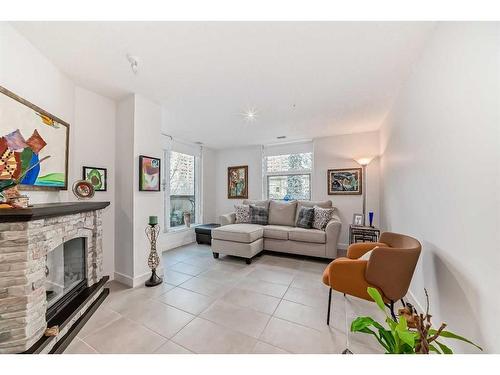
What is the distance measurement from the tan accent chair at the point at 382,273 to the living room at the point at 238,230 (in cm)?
1

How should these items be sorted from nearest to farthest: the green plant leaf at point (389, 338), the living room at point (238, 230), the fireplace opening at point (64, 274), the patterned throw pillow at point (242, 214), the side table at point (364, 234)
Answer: the green plant leaf at point (389, 338) < the living room at point (238, 230) < the fireplace opening at point (64, 274) < the side table at point (364, 234) < the patterned throw pillow at point (242, 214)

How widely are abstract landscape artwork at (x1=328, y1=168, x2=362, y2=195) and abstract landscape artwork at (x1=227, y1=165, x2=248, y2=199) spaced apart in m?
2.05

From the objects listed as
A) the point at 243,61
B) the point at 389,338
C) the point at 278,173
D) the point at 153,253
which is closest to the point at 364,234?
the point at 278,173

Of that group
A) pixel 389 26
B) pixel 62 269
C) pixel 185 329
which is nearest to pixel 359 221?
pixel 389 26

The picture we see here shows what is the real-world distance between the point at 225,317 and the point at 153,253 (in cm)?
127

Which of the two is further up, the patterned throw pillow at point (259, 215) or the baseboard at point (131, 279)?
the patterned throw pillow at point (259, 215)

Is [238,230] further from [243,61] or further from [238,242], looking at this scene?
[243,61]

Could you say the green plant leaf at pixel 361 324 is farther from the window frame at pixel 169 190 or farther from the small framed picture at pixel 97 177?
the window frame at pixel 169 190

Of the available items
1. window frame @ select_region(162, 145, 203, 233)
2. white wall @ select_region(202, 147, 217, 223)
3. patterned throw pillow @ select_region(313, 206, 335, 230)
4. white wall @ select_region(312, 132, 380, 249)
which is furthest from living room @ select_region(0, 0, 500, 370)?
white wall @ select_region(202, 147, 217, 223)

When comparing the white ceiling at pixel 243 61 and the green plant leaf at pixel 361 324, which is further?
the white ceiling at pixel 243 61

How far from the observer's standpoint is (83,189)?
6.91 ft

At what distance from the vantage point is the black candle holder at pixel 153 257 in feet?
7.93

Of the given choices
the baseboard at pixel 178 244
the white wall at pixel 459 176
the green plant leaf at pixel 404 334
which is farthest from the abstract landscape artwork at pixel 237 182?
the green plant leaf at pixel 404 334

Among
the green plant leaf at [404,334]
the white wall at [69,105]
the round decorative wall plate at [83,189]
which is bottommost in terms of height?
the green plant leaf at [404,334]
